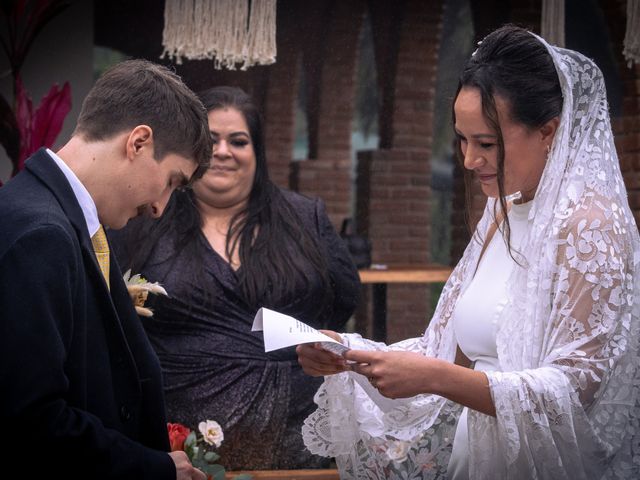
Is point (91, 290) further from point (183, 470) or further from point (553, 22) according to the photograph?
point (553, 22)

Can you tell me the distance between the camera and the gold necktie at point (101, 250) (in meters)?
2.34

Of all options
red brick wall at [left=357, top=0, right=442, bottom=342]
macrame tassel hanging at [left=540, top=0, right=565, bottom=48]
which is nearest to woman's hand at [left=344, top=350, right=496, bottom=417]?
macrame tassel hanging at [left=540, top=0, right=565, bottom=48]

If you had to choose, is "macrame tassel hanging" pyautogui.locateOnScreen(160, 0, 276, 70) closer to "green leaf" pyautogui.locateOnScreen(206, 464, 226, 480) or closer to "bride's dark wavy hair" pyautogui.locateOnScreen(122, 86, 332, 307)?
"bride's dark wavy hair" pyautogui.locateOnScreen(122, 86, 332, 307)

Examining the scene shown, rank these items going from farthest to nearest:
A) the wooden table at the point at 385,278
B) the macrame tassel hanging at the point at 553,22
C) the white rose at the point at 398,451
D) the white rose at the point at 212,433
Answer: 1. the wooden table at the point at 385,278
2. the macrame tassel hanging at the point at 553,22
3. the white rose at the point at 212,433
4. the white rose at the point at 398,451

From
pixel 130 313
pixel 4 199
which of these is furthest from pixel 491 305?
pixel 4 199

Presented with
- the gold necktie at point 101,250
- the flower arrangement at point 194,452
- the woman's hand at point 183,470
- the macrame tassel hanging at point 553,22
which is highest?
the macrame tassel hanging at point 553,22

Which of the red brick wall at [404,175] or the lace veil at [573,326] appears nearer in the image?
the lace veil at [573,326]

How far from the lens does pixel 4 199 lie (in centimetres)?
206

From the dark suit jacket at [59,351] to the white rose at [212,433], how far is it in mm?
1394

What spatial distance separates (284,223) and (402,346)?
3.68ft

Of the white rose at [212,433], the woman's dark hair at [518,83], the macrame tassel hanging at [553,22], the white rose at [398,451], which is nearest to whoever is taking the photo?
the woman's dark hair at [518,83]

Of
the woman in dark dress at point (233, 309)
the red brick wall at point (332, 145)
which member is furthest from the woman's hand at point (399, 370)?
the red brick wall at point (332, 145)

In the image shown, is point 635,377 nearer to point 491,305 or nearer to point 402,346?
point 491,305

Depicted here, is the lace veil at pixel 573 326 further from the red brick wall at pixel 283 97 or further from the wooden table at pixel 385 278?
the red brick wall at pixel 283 97
